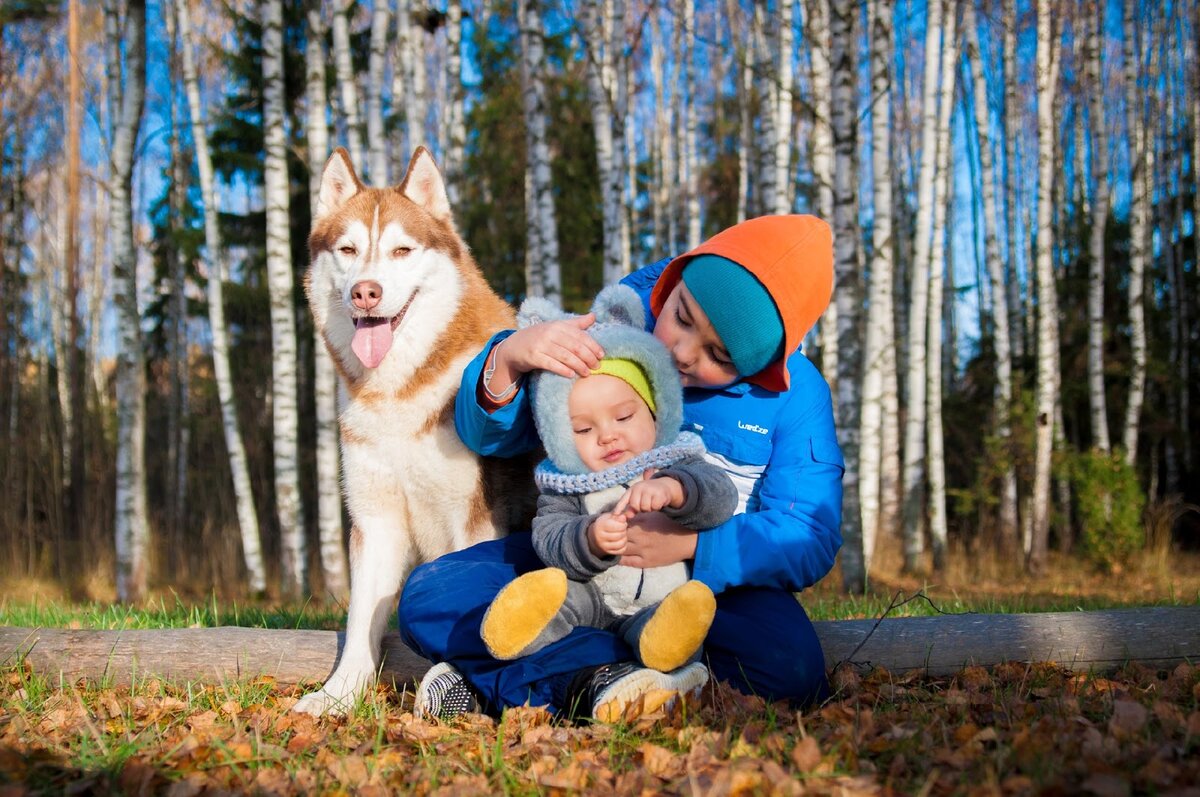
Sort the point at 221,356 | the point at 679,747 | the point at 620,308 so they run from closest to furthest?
the point at 679,747 < the point at 620,308 < the point at 221,356

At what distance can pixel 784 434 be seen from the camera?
9.41 feet

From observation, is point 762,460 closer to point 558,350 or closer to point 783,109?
point 558,350

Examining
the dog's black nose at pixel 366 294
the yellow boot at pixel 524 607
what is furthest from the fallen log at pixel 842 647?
the dog's black nose at pixel 366 294

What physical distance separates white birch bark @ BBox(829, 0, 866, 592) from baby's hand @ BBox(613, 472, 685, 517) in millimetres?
4705

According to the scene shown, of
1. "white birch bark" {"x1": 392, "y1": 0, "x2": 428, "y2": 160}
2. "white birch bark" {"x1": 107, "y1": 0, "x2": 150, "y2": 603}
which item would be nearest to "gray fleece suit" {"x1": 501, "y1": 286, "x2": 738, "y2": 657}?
"white birch bark" {"x1": 392, "y1": 0, "x2": 428, "y2": 160}

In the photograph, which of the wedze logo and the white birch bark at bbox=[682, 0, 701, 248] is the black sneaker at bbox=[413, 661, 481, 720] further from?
the white birch bark at bbox=[682, 0, 701, 248]

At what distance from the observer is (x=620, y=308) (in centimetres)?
302

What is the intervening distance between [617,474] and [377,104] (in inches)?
283

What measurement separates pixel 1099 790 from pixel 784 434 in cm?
140

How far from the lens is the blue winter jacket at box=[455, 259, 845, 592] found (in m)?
2.66

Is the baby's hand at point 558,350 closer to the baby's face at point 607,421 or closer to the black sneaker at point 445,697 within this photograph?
the baby's face at point 607,421

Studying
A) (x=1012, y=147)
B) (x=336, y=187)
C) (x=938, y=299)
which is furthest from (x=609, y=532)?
(x=1012, y=147)

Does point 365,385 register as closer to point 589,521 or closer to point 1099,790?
point 589,521

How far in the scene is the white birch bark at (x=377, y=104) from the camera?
8531 mm
